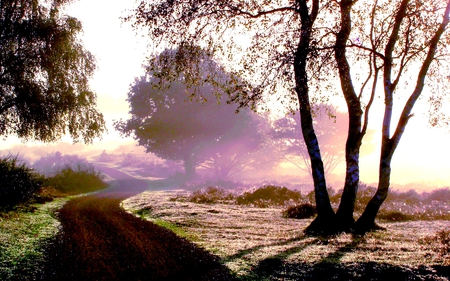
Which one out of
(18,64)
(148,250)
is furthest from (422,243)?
(18,64)

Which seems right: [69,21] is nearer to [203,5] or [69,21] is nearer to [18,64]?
[18,64]

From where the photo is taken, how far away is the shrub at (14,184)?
47.6 ft

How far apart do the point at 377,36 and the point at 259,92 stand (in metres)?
5.54

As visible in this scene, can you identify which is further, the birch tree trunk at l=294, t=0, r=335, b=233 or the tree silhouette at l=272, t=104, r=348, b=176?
the tree silhouette at l=272, t=104, r=348, b=176

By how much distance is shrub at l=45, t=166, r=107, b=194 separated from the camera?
2796 centimetres

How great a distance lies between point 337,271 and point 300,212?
10.2 m

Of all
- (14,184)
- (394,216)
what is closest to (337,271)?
(394,216)

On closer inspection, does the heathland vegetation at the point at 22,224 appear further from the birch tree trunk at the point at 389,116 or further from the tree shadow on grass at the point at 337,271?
A: the birch tree trunk at the point at 389,116

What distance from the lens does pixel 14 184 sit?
15.6m

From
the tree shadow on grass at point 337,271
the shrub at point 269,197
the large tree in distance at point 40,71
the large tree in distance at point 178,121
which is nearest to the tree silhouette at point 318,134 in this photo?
the large tree in distance at point 178,121

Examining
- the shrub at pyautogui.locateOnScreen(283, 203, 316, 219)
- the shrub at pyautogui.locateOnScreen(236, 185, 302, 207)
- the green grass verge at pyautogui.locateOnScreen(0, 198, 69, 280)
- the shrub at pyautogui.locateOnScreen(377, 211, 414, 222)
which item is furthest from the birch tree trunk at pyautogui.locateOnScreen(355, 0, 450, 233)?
the shrub at pyautogui.locateOnScreen(236, 185, 302, 207)

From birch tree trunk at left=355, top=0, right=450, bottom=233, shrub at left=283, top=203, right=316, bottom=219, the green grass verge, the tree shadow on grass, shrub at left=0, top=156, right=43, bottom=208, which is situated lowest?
the green grass verge

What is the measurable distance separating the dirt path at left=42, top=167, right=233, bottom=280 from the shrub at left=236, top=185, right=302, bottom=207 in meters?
12.4

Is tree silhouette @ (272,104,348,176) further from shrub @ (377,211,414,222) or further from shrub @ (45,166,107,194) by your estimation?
shrub @ (377,211,414,222)
